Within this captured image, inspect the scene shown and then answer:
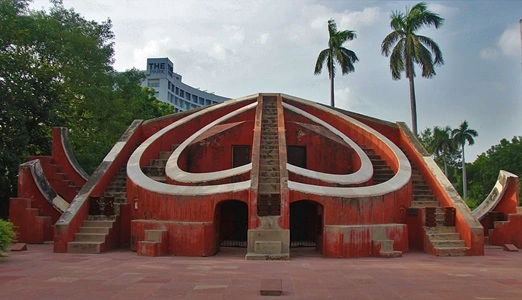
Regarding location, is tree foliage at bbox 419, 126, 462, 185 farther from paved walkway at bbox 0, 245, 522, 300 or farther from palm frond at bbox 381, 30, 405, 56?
paved walkway at bbox 0, 245, 522, 300

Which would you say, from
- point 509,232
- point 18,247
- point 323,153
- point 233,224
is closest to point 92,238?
point 18,247

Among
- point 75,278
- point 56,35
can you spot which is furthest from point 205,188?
A: point 56,35

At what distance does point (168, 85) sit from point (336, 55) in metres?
45.4

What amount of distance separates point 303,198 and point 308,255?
1.15 m

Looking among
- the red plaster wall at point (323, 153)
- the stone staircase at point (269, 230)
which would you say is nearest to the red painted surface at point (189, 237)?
the stone staircase at point (269, 230)

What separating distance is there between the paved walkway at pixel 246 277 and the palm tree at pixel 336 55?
17919 mm

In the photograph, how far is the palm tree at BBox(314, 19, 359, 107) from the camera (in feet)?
83.8

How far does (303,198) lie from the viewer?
28.5 ft

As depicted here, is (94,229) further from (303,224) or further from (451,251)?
(451,251)

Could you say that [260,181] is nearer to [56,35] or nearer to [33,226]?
[33,226]

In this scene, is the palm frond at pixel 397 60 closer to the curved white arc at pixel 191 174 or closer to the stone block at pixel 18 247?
the curved white arc at pixel 191 174

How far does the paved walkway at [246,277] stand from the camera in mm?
5258

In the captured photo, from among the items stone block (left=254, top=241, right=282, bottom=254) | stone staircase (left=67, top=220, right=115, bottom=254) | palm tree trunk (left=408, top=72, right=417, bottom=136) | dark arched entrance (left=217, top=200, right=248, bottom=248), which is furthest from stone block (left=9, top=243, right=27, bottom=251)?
palm tree trunk (left=408, top=72, right=417, bottom=136)

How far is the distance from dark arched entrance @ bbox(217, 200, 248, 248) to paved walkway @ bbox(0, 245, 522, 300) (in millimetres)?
2037
